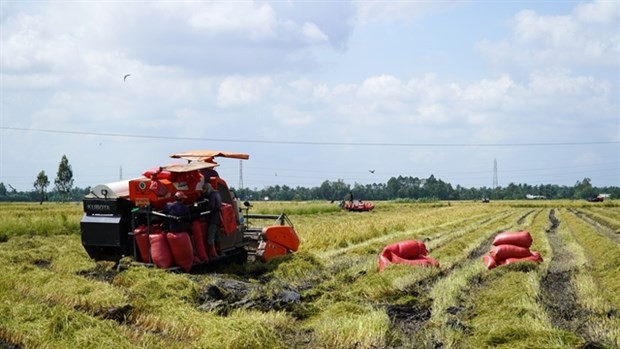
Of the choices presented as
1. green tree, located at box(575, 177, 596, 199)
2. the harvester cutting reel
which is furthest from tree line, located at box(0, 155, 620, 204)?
the harvester cutting reel

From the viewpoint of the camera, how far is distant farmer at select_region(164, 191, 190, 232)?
12.9 m

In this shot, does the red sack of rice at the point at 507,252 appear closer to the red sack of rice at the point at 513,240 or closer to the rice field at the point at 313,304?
the red sack of rice at the point at 513,240

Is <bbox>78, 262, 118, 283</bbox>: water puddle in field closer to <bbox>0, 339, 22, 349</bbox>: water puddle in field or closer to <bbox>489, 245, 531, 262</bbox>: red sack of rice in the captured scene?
<bbox>0, 339, 22, 349</bbox>: water puddle in field

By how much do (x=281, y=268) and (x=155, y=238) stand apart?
2.70 metres

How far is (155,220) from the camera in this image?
13.3m

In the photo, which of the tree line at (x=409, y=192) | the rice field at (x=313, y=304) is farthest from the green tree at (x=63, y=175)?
the rice field at (x=313, y=304)

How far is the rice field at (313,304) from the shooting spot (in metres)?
7.25

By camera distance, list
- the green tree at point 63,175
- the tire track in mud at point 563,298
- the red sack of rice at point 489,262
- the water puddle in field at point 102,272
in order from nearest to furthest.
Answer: the tire track in mud at point 563,298 < the water puddle in field at point 102,272 < the red sack of rice at point 489,262 < the green tree at point 63,175

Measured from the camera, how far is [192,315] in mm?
8500

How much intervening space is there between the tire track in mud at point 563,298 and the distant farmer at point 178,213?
6.82 meters

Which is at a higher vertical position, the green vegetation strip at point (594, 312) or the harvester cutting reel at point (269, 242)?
the harvester cutting reel at point (269, 242)

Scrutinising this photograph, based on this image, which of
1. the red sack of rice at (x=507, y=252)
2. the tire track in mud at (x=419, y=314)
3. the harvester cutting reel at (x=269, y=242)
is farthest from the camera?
the harvester cutting reel at (x=269, y=242)

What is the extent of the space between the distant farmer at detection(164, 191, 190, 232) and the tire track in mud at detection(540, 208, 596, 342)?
6824 millimetres

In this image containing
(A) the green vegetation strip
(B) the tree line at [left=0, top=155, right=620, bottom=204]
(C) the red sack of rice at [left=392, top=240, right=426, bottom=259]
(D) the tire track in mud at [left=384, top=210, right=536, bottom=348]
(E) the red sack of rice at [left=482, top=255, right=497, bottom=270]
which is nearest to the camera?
(A) the green vegetation strip
